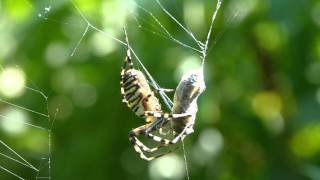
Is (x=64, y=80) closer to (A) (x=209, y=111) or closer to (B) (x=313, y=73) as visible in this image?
(A) (x=209, y=111)

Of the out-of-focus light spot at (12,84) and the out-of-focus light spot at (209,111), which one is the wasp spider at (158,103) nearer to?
the out-of-focus light spot at (209,111)

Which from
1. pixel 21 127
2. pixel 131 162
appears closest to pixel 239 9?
pixel 131 162

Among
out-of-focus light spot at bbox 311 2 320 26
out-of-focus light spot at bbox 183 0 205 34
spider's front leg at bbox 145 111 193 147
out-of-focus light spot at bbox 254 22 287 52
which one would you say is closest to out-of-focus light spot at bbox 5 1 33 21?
out-of-focus light spot at bbox 183 0 205 34

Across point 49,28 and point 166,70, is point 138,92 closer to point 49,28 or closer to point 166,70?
point 166,70

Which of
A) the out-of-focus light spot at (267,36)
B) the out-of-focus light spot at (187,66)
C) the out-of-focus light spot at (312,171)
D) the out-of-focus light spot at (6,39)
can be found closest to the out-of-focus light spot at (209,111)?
the out-of-focus light spot at (187,66)

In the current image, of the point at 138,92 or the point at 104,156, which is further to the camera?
the point at 104,156

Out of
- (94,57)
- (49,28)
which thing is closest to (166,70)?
(94,57)
